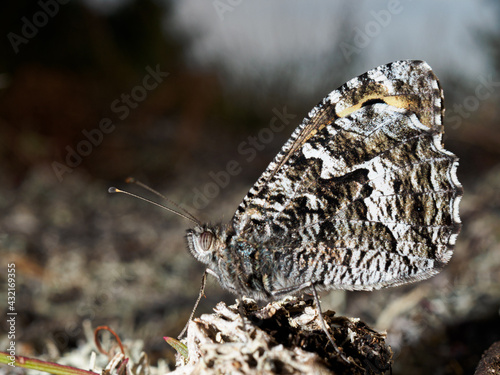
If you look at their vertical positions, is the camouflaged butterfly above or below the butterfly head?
above

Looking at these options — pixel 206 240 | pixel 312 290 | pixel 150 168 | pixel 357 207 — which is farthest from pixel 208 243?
pixel 150 168

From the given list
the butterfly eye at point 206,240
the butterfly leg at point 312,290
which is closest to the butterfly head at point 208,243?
the butterfly eye at point 206,240

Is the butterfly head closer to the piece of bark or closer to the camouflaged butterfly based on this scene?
the camouflaged butterfly

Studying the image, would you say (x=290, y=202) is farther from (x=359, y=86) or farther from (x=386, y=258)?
(x=359, y=86)

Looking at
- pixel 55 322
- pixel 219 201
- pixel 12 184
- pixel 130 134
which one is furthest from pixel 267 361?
pixel 130 134

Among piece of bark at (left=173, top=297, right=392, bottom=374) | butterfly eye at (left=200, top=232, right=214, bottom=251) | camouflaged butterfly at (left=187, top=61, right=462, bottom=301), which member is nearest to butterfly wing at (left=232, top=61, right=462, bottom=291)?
camouflaged butterfly at (left=187, top=61, right=462, bottom=301)

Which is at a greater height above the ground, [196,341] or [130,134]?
[130,134]
